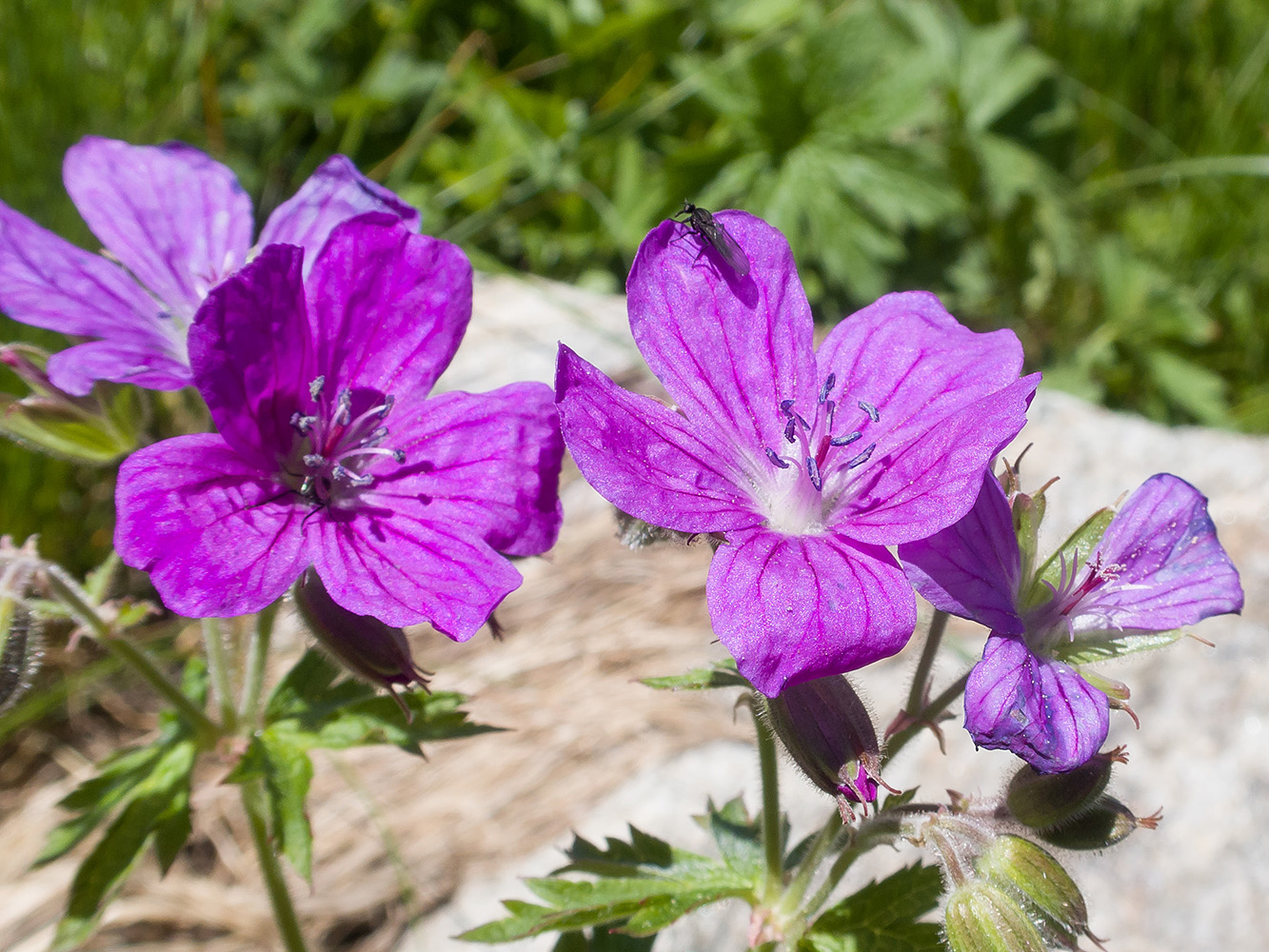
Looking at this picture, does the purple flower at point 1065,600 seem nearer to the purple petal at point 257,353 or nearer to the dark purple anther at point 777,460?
the dark purple anther at point 777,460

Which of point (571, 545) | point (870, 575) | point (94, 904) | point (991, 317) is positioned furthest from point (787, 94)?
point (94, 904)

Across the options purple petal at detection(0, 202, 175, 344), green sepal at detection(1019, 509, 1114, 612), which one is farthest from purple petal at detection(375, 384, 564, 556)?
green sepal at detection(1019, 509, 1114, 612)

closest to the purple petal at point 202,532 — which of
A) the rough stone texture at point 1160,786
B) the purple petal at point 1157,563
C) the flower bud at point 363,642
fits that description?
the flower bud at point 363,642

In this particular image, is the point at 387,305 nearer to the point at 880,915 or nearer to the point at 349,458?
the point at 349,458

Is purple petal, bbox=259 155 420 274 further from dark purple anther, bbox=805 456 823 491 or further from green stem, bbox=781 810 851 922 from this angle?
green stem, bbox=781 810 851 922

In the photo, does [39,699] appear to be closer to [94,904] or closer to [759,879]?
[94,904]

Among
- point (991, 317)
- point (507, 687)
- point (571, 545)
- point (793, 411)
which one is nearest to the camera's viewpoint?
point (793, 411)
